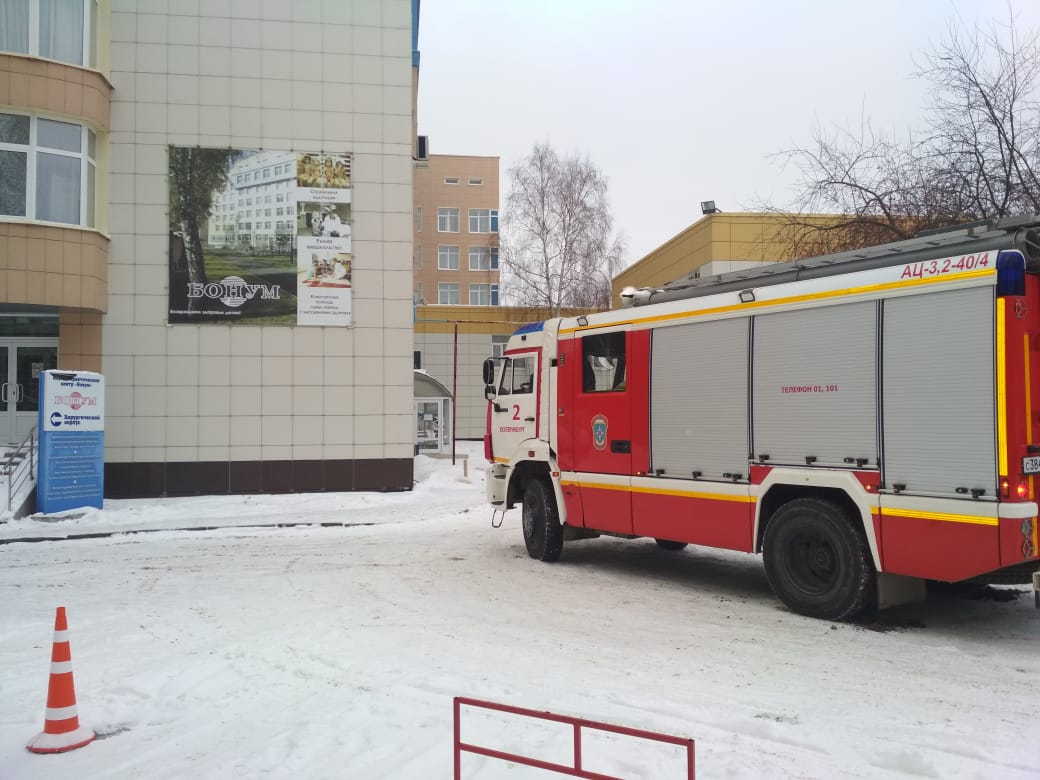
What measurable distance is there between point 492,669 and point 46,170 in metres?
16.7

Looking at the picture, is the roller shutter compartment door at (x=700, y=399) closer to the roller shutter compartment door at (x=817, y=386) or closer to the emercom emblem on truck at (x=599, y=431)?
the roller shutter compartment door at (x=817, y=386)

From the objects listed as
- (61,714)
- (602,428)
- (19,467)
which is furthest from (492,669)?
(19,467)

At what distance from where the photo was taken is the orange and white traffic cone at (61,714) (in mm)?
4871

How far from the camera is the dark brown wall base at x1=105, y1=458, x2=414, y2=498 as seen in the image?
734 inches

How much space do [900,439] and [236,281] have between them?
52.4 ft

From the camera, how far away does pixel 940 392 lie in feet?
22.4

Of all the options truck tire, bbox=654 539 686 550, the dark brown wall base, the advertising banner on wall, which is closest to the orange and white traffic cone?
truck tire, bbox=654 539 686 550

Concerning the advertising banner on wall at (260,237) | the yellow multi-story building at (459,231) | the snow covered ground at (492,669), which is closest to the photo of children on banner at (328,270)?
the advertising banner on wall at (260,237)

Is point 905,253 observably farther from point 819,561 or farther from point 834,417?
point 819,561

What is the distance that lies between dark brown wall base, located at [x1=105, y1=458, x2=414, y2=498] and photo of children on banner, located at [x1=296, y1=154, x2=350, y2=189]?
676cm

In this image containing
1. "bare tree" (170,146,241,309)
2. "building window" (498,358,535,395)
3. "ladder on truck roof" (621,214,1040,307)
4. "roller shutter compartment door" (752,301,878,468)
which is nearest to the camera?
"ladder on truck roof" (621,214,1040,307)

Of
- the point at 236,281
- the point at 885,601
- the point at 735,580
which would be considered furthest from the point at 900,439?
the point at 236,281

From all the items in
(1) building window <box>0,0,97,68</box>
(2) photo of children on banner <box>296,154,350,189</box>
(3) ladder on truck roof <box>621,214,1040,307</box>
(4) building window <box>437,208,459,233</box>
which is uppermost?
(4) building window <box>437,208,459,233</box>

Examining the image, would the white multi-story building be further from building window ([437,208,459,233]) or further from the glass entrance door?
building window ([437,208,459,233])
